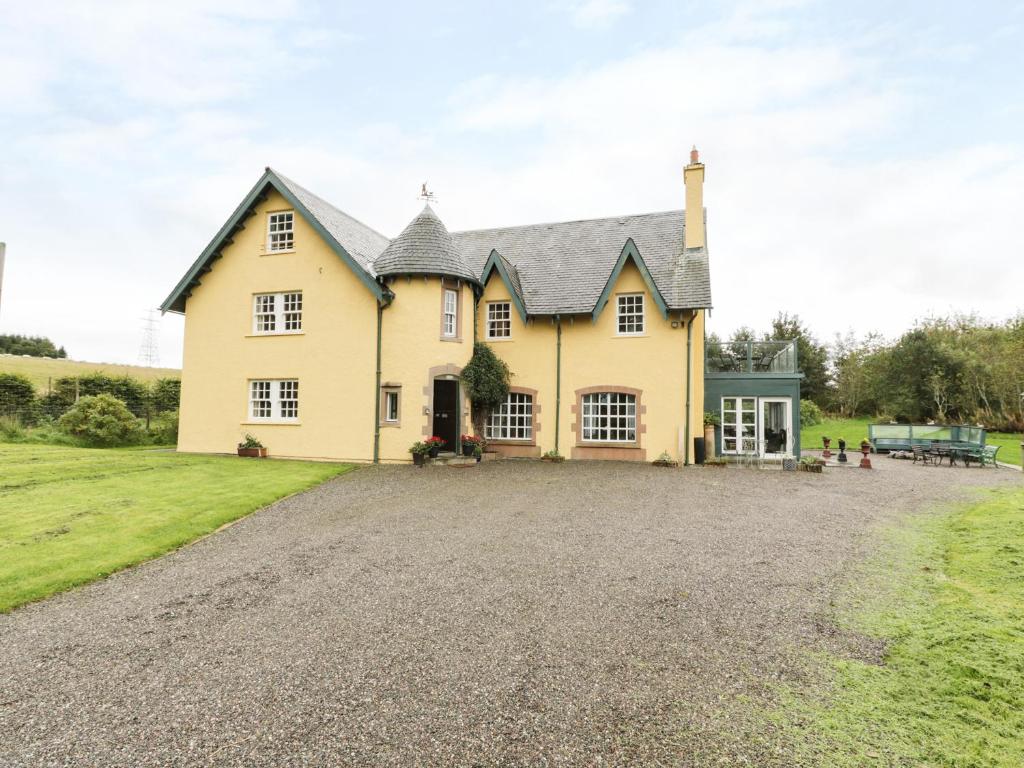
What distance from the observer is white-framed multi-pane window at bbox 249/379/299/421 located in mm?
19062

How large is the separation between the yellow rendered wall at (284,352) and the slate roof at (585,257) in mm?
6243

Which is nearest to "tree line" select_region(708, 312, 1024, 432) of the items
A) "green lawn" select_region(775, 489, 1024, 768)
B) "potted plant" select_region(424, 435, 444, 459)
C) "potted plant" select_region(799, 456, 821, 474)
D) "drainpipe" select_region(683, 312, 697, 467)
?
"potted plant" select_region(799, 456, 821, 474)

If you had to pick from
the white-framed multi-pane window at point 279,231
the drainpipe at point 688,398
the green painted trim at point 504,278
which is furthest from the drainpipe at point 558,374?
the white-framed multi-pane window at point 279,231

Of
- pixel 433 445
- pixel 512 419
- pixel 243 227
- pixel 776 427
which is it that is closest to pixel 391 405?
pixel 433 445

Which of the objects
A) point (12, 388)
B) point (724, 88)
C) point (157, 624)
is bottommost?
point (157, 624)

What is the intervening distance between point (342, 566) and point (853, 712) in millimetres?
6001

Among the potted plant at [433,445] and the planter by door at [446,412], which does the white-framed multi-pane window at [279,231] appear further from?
the potted plant at [433,445]

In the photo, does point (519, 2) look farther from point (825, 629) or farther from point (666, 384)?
point (825, 629)

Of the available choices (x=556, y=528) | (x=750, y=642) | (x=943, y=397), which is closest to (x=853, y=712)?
(x=750, y=642)

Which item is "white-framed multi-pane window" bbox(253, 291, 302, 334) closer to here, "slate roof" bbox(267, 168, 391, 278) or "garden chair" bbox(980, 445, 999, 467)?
"slate roof" bbox(267, 168, 391, 278)

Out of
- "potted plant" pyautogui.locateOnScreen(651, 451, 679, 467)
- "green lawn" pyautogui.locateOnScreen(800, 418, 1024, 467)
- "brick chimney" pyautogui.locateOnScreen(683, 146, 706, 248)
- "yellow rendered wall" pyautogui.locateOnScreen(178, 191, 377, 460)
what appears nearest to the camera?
"potted plant" pyautogui.locateOnScreen(651, 451, 679, 467)

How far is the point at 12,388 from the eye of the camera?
22406 millimetres

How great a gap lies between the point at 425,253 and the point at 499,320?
4131 mm

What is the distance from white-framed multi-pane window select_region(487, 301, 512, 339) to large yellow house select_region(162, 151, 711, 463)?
62 mm
